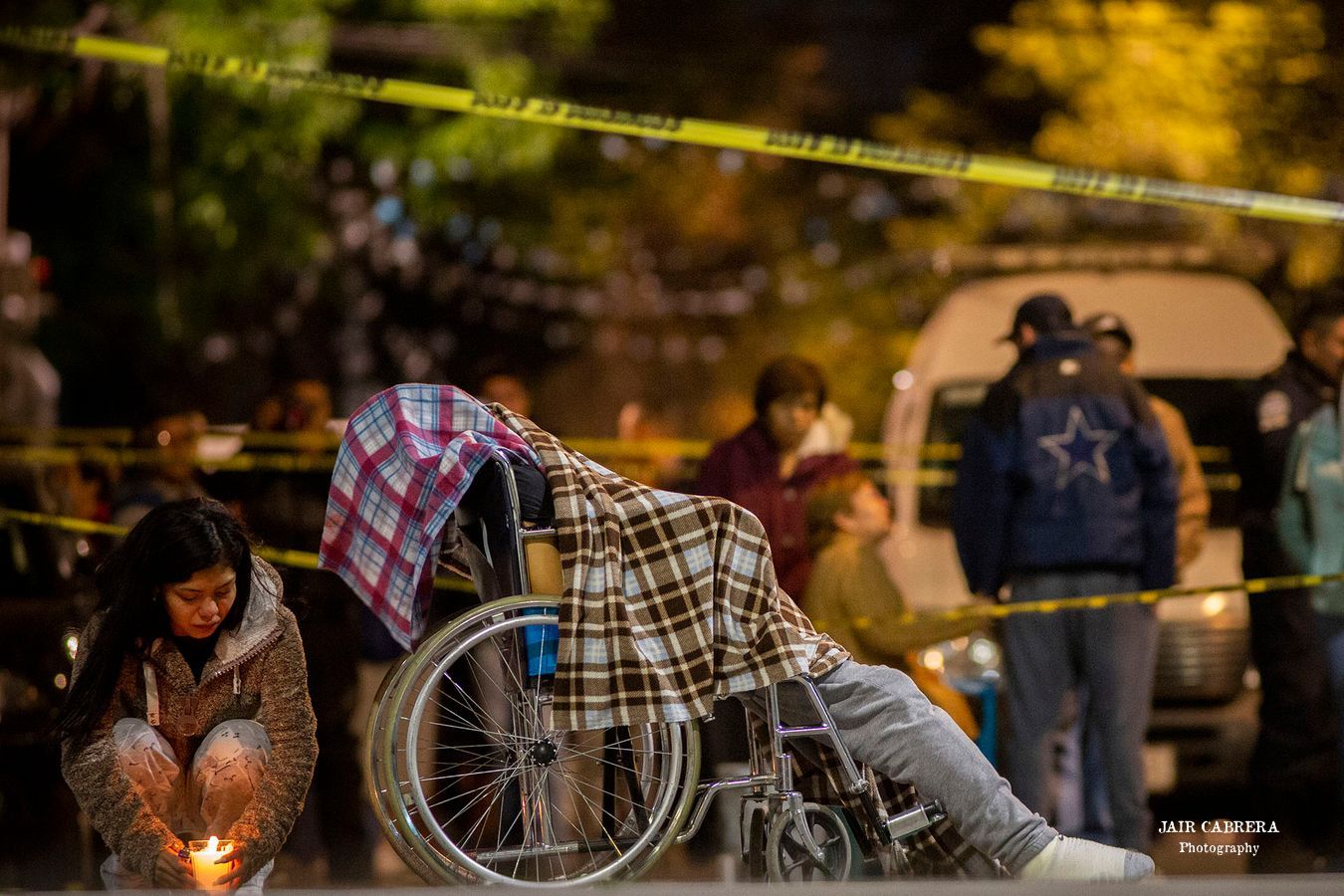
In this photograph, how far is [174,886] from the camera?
450cm

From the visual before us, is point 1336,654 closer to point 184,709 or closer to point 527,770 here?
point 527,770

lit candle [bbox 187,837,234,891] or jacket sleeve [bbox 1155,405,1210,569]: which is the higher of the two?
jacket sleeve [bbox 1155,405,1210,569]

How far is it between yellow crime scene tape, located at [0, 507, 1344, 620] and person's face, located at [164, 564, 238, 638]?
1418mm

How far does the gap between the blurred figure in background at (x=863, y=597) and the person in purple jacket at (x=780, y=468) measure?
66 millimetres

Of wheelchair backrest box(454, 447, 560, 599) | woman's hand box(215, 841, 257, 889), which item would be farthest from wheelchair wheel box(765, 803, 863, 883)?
woman's hand box(215, 841, 257, 889)

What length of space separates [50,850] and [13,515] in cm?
144

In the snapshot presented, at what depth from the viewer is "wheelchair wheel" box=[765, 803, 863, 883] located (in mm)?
4750

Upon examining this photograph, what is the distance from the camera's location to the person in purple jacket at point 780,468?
22.6 feet

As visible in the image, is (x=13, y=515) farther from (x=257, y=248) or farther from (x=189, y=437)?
(x=257, y=248)

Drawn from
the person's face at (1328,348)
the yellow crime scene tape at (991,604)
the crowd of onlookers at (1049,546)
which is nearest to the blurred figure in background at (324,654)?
the crowd of onlookers at (1049,546)

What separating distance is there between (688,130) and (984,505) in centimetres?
180

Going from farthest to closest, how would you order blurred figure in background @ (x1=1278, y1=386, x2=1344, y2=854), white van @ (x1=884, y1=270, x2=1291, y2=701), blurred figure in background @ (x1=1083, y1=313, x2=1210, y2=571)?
white van @ (x1=884, y1=270, x2=1291, y2=701), blurred figure in background @ (x1=1083, y1=313, x2=1210, y2=571), blurred figure in background @ (x1=1278, y1=386, x2=1344, y2=854)

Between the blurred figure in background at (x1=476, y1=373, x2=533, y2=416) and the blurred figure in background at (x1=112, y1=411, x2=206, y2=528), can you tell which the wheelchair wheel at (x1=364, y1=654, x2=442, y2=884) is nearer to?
the blurred figure in background at (x1=112, y1=411, x2=206, y2=528)

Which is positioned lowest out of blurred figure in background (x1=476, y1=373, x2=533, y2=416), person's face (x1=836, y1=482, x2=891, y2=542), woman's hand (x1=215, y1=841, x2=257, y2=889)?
woman's hand (x1=215, y1=841, x2=257, y2=889)
